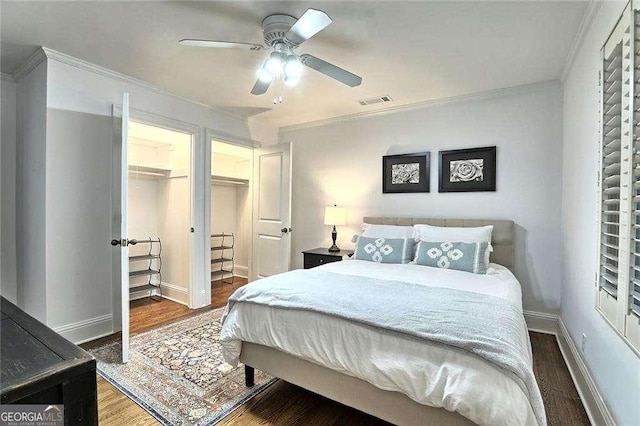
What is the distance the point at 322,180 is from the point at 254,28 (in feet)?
8.14

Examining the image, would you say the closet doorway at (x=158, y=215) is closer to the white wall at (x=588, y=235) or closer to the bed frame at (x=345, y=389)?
the bed frame at (x=345, y=389)

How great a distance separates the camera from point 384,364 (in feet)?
4.96

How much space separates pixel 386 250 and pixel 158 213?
10.9 ft

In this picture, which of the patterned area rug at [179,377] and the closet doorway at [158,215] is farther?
the closet doorway at [158,215]

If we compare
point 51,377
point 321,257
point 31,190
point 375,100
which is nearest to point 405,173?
point 375,100

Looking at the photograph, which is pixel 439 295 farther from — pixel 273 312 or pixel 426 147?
pixel 426 147

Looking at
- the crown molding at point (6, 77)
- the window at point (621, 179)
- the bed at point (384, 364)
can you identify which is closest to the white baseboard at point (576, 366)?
the window at point (621, 179)

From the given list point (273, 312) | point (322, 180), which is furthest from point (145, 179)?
point (273, 312)

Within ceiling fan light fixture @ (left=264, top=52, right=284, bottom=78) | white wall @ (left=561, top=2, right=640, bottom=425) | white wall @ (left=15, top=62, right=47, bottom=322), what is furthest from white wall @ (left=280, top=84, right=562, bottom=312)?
white wall @ (left=15, top=62, right=47, bottom=322)

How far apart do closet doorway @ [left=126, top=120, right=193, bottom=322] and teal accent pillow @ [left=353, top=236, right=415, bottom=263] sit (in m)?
2.21

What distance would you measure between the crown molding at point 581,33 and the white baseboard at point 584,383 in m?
2.27

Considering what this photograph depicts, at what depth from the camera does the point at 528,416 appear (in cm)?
120

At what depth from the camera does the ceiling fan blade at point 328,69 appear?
219 centimetres

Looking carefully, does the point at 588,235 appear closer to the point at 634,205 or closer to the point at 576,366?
the point at 634,205
